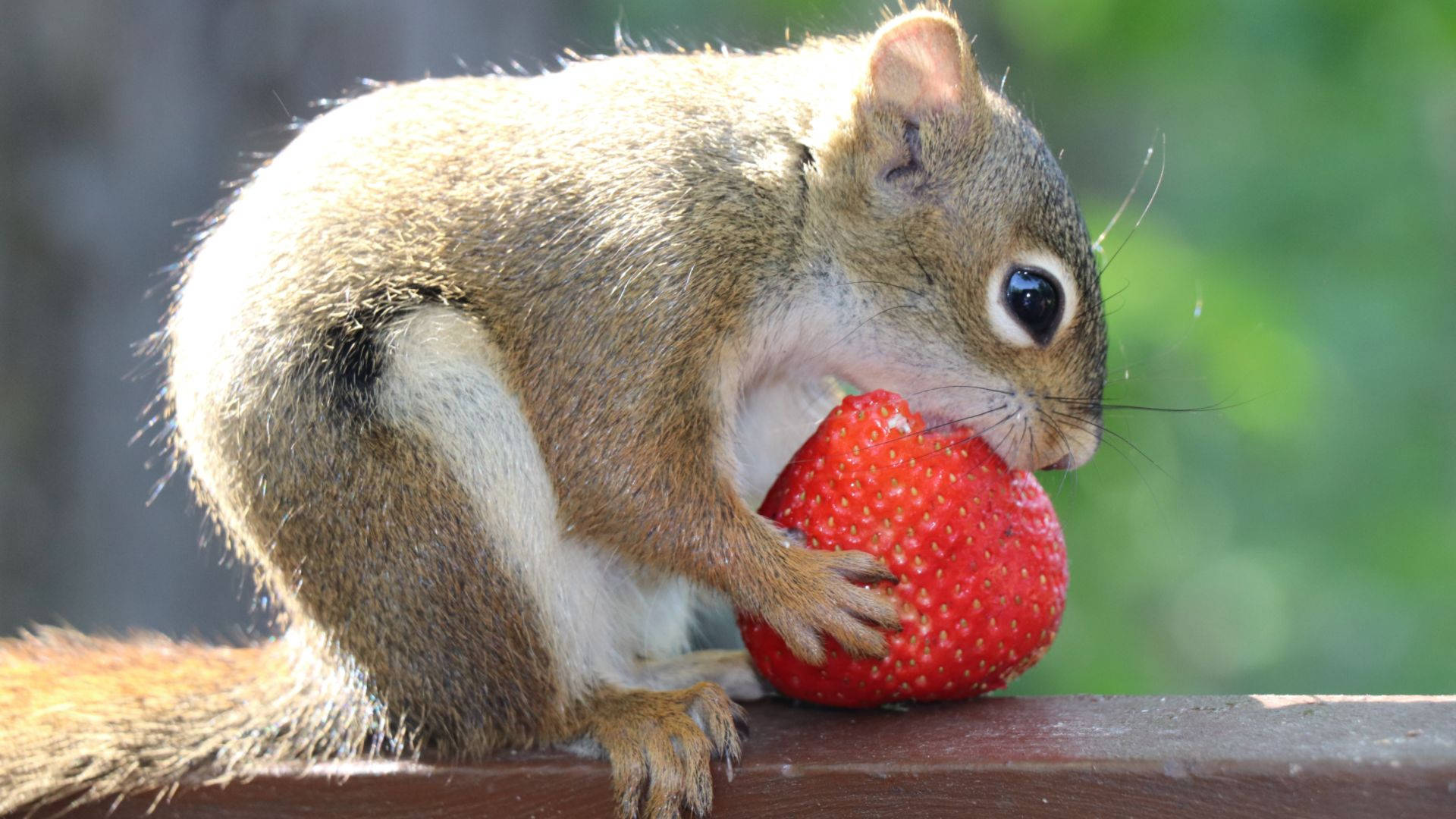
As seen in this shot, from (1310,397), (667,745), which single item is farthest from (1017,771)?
(1310,397)

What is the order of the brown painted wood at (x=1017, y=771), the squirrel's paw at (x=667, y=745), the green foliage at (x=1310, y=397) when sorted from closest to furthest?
1. the brown painted wood at (x=1017, y=771)
2. the squirrel's paw at (x=667, y=745)
3. the green foliage at (x=1310, y=397)

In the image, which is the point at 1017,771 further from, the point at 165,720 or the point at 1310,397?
the point at 1310,397

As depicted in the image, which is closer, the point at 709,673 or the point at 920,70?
the point at 920,70

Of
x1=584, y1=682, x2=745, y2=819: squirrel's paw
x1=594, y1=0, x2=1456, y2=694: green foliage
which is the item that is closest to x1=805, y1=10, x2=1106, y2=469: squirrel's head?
x1=584, y1=682, x2=745, y2=819: squirrel's paw

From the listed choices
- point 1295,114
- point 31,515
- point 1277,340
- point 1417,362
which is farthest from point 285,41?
point 1417,362

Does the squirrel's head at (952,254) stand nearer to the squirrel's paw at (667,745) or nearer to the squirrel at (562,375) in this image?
the squirrel at (562,375)

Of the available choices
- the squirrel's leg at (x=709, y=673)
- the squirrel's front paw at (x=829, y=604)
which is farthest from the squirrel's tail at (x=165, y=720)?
the squirrel's front paw at (x=829, y=604)
